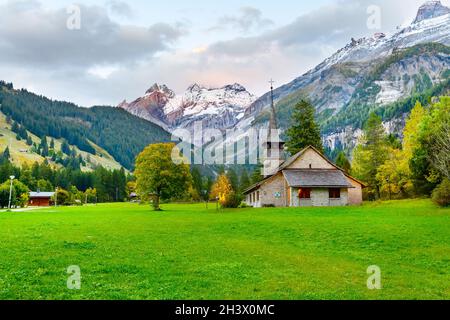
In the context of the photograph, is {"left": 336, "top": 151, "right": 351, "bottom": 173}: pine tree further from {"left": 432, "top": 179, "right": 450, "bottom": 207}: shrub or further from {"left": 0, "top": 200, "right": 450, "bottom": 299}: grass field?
{"left": 0, "top": 200, "right": 450, "bottom": 299}: grass field

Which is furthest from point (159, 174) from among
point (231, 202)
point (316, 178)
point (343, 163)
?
point (343, 163)

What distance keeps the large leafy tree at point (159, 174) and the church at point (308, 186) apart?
494 inches

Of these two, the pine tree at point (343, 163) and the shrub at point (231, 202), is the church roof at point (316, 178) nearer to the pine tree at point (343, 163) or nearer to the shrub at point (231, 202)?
the shrub at point (231, 202)

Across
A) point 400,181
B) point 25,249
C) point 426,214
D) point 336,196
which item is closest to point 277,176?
point 336,196

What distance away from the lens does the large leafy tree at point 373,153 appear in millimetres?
70375

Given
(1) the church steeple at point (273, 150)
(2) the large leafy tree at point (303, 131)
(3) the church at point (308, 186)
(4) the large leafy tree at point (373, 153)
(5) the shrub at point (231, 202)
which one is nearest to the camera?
(3) the church at point (308, 186)

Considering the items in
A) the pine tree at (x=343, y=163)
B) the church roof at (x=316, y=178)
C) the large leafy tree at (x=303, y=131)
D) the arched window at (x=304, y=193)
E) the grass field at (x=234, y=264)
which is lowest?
the grass field at (x=234, y=264)

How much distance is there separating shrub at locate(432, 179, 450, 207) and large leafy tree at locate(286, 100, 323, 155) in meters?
41.8

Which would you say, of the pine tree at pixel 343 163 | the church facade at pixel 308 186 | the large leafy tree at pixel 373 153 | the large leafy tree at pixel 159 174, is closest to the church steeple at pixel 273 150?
the church facade at pixel 308 186

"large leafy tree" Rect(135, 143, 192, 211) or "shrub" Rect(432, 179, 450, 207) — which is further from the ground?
"large leafy tree" Rect(135, 143, 192, 211)

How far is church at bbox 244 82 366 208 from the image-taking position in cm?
6059

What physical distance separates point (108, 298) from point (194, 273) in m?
3.71

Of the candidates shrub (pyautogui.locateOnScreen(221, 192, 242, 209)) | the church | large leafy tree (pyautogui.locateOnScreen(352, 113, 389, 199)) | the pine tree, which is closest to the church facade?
the church
